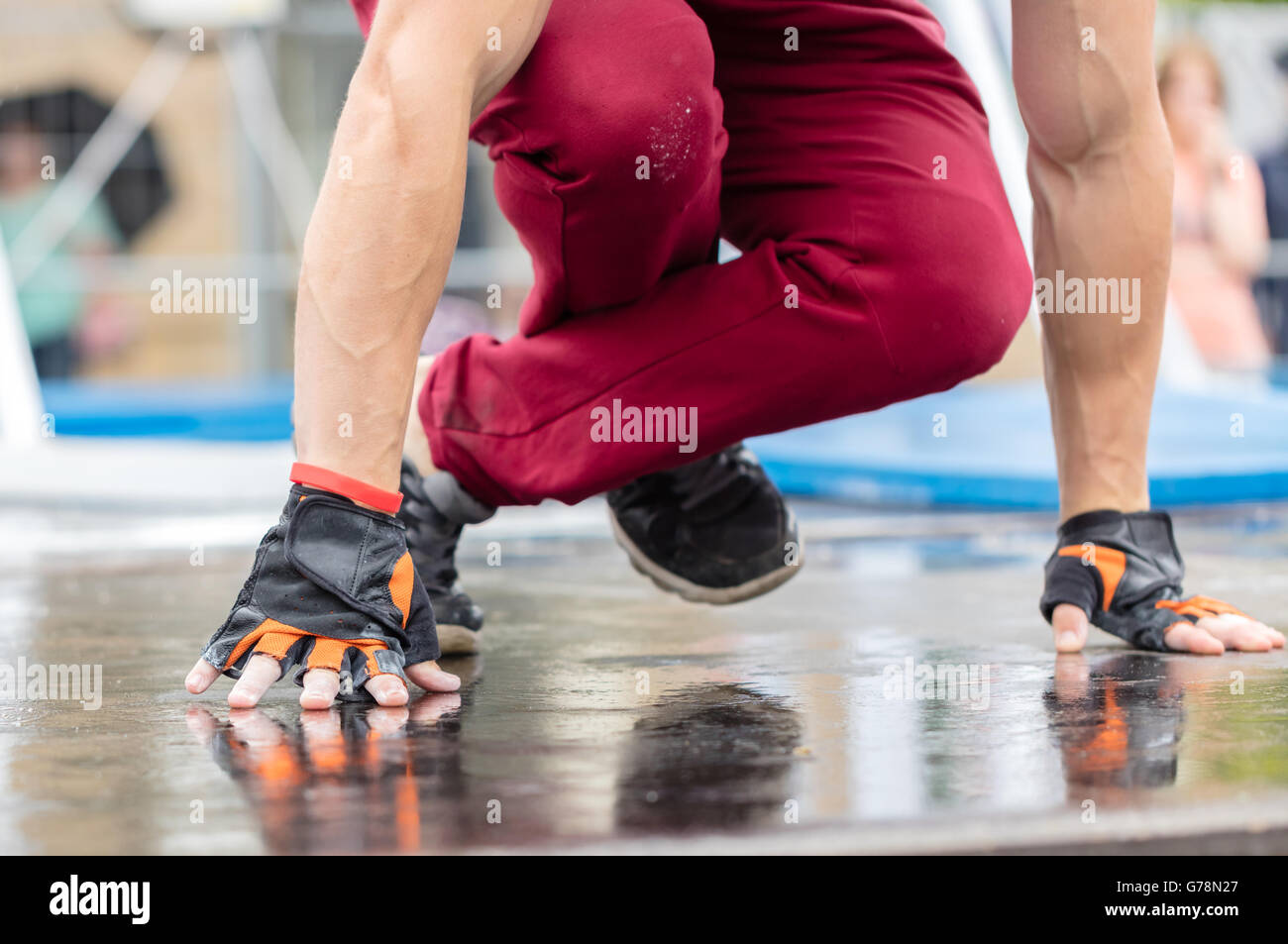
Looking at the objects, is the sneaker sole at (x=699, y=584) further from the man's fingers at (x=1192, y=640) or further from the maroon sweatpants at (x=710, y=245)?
the man's fingers at (x=1192, y=640)

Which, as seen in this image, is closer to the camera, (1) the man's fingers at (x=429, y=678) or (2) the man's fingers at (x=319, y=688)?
(2) the man's fingers at (x=319, y=688)

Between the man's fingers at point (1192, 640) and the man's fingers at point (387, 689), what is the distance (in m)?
0.70

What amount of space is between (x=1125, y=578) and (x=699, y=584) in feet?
1.40

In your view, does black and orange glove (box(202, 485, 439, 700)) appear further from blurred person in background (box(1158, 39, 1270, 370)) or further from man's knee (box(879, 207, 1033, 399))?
blurred person in background (box(1158, 39, 1270, 370))

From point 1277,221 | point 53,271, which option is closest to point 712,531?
point 1277,221

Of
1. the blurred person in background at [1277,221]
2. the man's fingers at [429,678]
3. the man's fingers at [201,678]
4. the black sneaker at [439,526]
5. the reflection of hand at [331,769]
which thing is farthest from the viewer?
the blurred person in background at [1277,221]

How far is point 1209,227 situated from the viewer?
625 cm

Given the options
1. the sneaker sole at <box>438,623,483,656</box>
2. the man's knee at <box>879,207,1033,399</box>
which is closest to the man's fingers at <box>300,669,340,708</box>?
the sneaker sole at <box>438,623,483,656</box>

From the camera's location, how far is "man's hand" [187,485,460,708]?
4.25 feet

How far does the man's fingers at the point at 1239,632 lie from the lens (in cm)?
157

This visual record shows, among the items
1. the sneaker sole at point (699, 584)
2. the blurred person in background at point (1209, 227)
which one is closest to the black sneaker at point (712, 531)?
the sneaker sole at point (699, 584)

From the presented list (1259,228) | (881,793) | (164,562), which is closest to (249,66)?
(1259,228)

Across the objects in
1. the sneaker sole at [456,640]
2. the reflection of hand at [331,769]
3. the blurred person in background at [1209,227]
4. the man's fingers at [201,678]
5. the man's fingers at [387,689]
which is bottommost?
the reflection of hand at [331,769]

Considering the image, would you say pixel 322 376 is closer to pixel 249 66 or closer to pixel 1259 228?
pixel 1259 228
